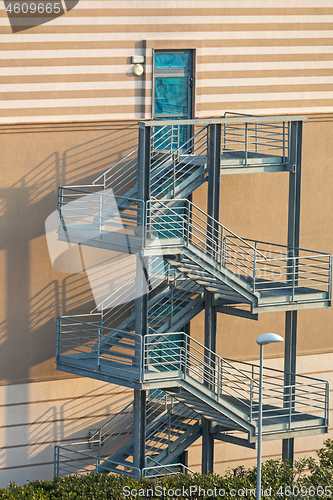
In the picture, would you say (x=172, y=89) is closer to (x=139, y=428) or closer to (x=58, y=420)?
(x=139, y=428)

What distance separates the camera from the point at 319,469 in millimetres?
18297

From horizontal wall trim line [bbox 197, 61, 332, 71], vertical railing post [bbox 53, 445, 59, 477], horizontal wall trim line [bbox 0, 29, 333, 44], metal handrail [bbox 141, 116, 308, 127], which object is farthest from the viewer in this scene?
horizontal wall trim line [bbox 197, 61, 332, 71]

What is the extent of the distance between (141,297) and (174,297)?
302 cm

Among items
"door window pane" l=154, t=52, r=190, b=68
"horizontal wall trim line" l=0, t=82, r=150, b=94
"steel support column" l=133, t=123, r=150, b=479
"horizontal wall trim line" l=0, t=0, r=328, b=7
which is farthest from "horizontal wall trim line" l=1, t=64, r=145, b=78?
"steel support column" l=133, t=123, r=150, b=479

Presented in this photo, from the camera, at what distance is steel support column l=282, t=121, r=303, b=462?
1878cm

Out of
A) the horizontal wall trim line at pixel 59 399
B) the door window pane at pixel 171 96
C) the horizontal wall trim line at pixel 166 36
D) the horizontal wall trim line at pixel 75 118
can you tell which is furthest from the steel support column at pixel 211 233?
the horizontal wall trim line at pixel 166 36

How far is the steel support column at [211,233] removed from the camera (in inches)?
704

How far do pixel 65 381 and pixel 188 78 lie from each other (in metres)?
8.20

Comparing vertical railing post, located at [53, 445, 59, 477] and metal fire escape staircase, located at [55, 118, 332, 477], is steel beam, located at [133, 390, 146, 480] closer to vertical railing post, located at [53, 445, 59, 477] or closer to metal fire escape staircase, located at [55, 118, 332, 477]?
metal fire escape staircase, located at [55, 118, 332, 477]

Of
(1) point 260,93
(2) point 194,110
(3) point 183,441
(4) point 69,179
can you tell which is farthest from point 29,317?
(1) point 260,93

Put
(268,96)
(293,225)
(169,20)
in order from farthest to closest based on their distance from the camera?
(268,96), (169,20), (293,225)

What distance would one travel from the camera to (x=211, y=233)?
18.0 m

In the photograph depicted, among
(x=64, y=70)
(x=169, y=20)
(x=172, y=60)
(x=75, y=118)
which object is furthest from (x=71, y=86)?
(x=169, y=20)

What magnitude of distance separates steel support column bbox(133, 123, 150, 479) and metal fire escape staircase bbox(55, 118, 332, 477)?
0.36ft
